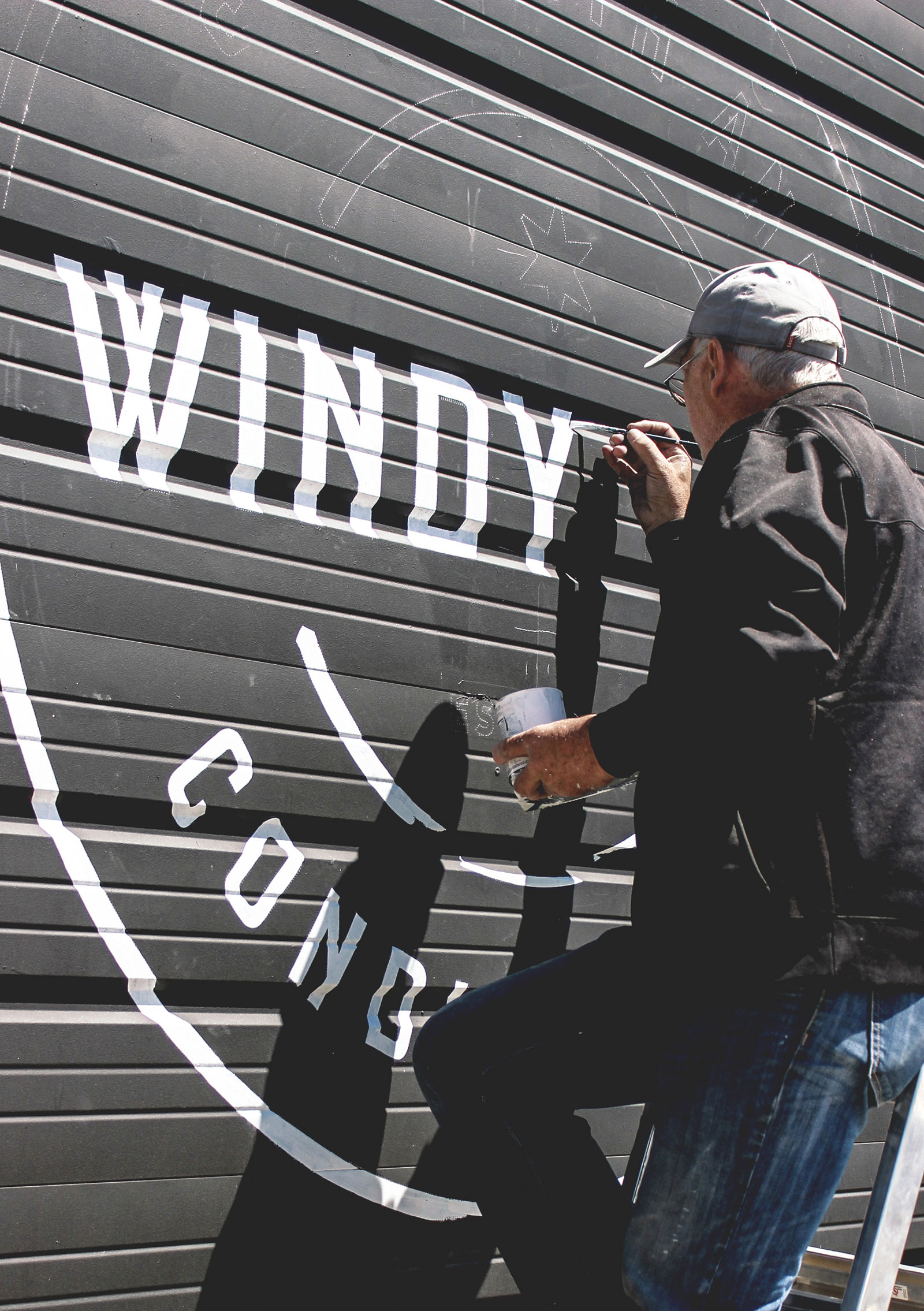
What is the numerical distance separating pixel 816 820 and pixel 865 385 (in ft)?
7.45

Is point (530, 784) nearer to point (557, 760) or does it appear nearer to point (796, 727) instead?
point (557, 760)

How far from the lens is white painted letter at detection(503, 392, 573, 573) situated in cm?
260

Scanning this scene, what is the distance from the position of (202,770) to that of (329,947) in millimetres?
482

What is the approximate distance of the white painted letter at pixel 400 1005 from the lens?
90.3 inches

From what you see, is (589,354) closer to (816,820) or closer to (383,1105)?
(816,820)

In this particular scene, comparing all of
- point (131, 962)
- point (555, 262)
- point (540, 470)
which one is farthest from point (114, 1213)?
point (555, 262)

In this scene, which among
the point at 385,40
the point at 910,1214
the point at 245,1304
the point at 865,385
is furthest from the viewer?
the point at 865,385

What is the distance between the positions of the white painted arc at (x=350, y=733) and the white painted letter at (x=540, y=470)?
2.04 ft

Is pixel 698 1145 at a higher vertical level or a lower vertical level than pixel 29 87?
lower

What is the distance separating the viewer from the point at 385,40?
243 cm

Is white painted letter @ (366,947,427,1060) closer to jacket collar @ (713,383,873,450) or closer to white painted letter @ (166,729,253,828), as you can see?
white painted letter @ (166,729,253,828)

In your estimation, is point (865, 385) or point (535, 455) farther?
point (865, 385)

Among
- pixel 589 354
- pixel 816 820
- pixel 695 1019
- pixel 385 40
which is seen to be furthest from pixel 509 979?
pixel 385 40

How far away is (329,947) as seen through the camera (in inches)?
88.7
